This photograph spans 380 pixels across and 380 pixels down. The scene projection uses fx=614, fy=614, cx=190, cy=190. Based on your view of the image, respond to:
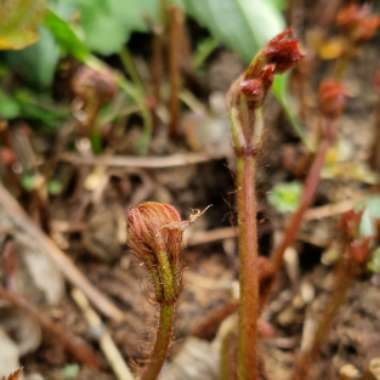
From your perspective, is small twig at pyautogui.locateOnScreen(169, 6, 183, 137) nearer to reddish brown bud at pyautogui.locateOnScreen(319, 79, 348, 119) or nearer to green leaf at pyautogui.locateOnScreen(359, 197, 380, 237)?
reddish brown bud at pyautogui.locateOnScreen(319, 79, 348, 119)

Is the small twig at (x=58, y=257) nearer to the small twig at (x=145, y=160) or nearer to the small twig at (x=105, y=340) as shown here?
the small twig at (x=105, y=340)

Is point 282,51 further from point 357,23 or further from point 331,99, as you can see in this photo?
point 357,23

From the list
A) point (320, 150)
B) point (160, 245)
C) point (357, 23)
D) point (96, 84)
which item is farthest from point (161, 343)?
point (357, 23)

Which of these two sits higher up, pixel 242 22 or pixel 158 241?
pixel 242 22

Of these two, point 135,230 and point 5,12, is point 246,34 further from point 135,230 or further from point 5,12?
point 135,230

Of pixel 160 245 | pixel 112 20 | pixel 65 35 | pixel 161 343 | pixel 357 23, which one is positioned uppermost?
pixel 112 20
